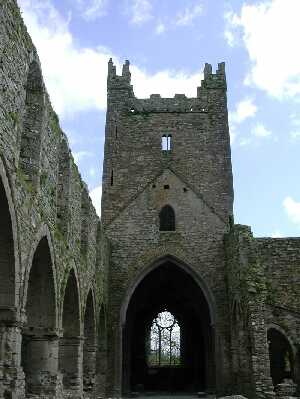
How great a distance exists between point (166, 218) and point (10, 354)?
13.1 metres

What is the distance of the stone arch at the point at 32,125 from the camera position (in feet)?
29.0

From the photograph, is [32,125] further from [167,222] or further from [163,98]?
[163,98]

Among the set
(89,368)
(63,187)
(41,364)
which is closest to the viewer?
(41,364)

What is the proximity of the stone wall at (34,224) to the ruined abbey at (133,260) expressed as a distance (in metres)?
0.03

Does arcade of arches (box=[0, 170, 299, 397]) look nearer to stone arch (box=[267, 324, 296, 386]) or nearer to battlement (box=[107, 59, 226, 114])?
stone arch (box=[267, 324, 296, 386])

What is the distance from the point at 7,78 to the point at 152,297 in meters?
18.3

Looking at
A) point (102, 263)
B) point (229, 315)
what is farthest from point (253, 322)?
point (102, 263)

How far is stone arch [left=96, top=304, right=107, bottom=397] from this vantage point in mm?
16586

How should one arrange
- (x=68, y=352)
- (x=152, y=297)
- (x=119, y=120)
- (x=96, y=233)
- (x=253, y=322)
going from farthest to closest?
(x=152, y=297), (x=119, y=120), (x=96, y=233), (x=253, y=322), (x=68, y=352)

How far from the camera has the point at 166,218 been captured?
19.9m

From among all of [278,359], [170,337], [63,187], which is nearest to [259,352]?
[278,359]

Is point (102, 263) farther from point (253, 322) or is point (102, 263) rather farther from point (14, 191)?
point (14, 191)

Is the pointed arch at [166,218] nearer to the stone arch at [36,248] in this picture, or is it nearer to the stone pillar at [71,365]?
the stone pillar at [71,365]

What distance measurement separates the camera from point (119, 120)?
22.0 meters
